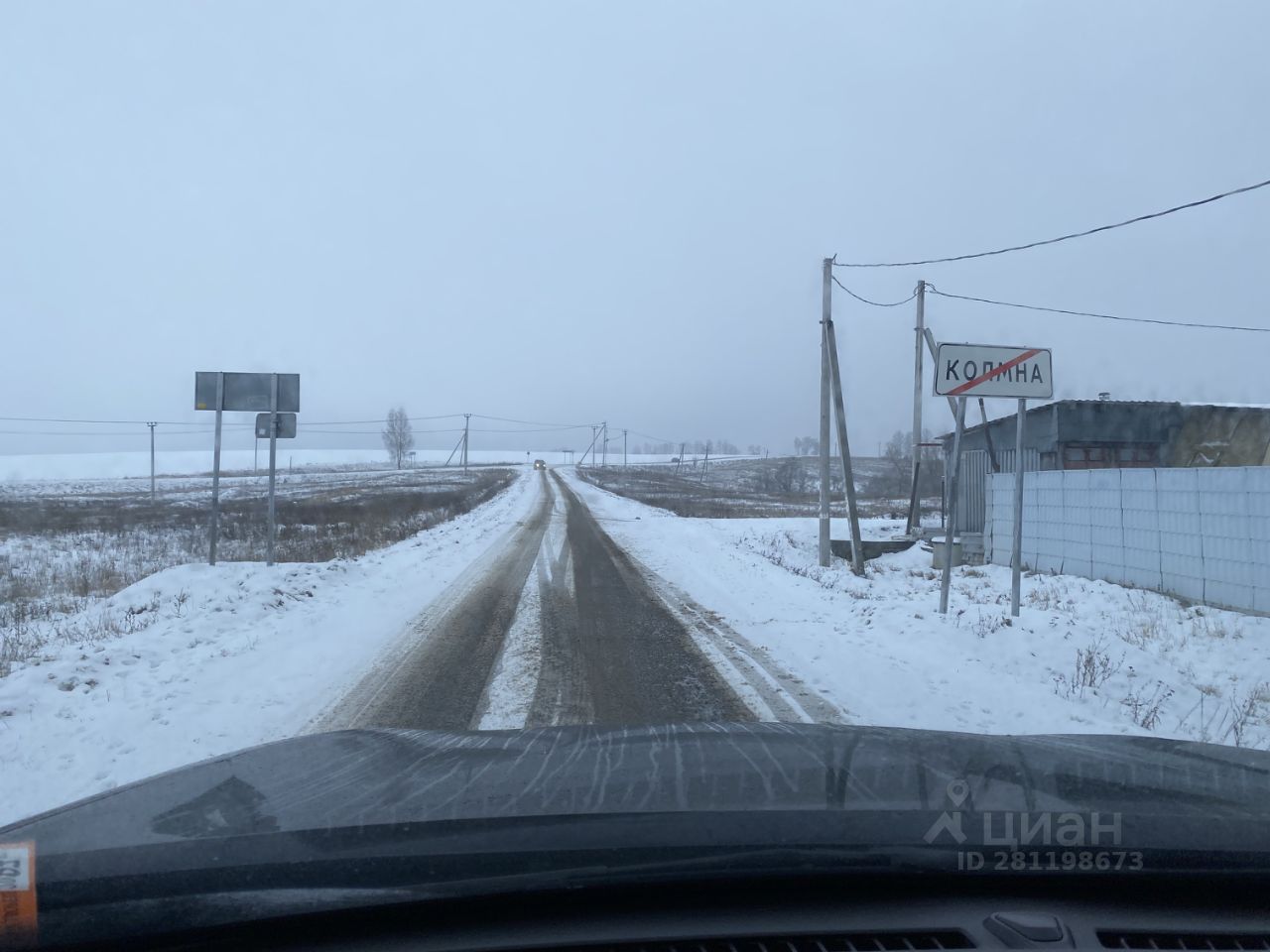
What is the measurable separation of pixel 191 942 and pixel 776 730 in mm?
2658

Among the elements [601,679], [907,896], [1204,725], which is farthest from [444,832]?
[1204,725]

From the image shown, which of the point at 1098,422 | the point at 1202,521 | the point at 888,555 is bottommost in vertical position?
the point at 888,555

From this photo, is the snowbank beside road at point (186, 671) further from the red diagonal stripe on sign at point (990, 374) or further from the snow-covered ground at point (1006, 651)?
the red diagonal stripe on sign at point (990, 374)

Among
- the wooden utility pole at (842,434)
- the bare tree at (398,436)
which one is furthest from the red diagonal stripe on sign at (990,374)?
the bare tree at (398,436)

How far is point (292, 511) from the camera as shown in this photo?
3212cm

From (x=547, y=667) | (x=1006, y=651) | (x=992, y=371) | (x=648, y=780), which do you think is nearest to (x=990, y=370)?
(x=992, y=371)

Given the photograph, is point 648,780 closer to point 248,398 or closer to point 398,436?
point 248,398

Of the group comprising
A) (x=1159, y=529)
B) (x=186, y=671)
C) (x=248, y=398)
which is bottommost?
(x=186, y=671)

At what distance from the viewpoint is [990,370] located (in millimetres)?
10039

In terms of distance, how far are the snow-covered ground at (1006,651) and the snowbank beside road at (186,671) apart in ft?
14.6

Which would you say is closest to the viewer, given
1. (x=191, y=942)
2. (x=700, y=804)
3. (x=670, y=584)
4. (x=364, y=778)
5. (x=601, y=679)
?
(x=191, y=942)

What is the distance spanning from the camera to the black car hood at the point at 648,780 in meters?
2.70

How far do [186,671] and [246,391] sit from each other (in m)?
7.24

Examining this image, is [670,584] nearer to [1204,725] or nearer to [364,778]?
[1204,725]
